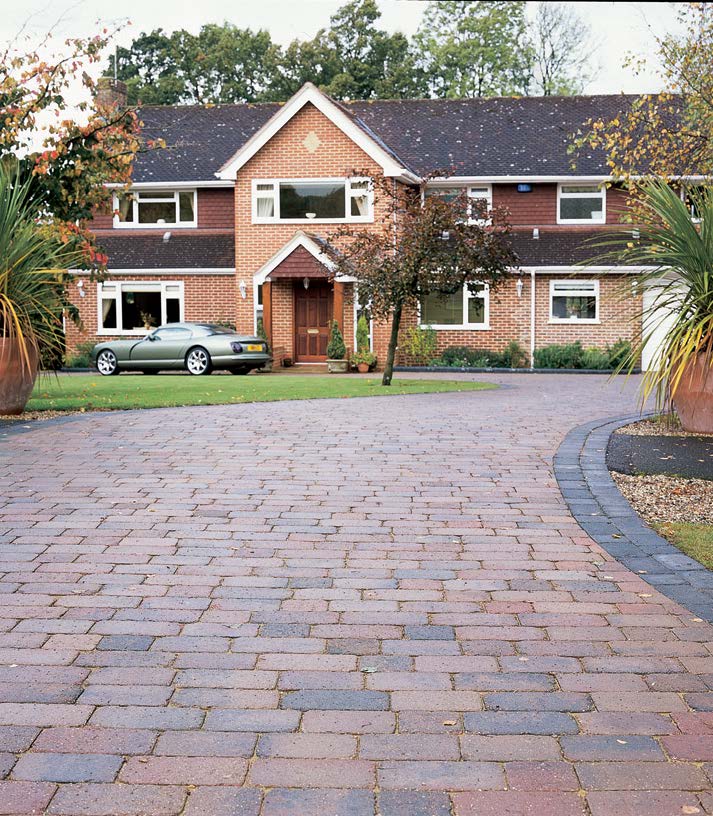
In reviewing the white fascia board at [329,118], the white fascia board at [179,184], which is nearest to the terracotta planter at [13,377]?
the white fascia board at [329,118]

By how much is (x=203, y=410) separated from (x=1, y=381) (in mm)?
2955

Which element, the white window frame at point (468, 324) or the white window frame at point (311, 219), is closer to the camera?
the white window frame at point (311, 219)

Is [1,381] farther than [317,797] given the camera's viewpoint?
Yes

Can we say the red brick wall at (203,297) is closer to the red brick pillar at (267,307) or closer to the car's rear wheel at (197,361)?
the red brick pillar at (267,307)

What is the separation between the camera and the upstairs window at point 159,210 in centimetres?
3541

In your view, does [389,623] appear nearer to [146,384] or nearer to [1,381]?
[1,381]

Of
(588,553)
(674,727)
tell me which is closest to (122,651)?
(674,727)

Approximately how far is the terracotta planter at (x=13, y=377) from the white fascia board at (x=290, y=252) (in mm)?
17345

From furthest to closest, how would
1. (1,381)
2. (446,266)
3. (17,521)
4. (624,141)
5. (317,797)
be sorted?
(446,266) < (624,141) < (1,381) < (17,521) < (317,797)

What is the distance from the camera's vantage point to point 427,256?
71.3 ft

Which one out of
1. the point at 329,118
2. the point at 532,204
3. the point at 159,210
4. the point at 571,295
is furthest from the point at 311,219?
the point at 571,295

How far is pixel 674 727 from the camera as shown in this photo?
388 centimetres

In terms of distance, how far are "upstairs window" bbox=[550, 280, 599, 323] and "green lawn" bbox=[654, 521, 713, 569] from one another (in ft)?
86.4

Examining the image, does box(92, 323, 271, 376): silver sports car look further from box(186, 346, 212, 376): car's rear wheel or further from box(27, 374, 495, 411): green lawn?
box(27, 374, 495, 411): green lawn
